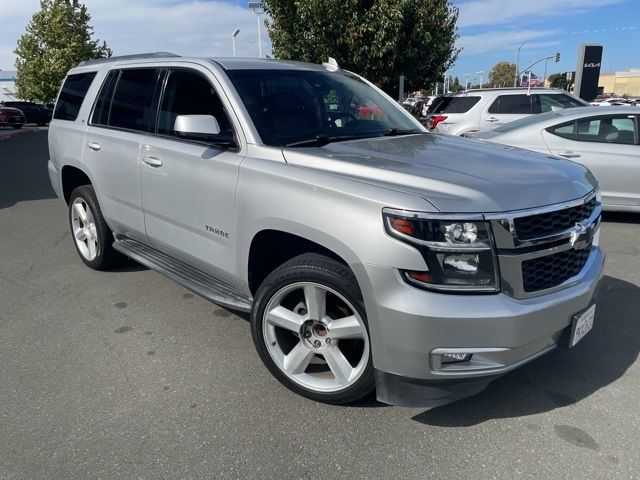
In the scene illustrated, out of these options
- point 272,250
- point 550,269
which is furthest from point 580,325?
point 272,250

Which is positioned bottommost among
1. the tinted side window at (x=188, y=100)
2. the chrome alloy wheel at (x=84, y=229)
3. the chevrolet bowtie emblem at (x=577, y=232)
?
the chrome alloy wheel at (x=84, y=229)

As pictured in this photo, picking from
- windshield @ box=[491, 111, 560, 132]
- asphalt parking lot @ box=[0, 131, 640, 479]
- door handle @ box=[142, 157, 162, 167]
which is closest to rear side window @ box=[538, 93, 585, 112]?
windshield @ box=[491, 111, 560, 132]

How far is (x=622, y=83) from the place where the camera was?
10925 cm

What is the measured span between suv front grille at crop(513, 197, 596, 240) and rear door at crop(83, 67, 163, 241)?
2.82 metres

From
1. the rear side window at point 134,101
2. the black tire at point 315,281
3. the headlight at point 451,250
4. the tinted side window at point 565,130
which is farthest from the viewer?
the tinted side window at point 565,130

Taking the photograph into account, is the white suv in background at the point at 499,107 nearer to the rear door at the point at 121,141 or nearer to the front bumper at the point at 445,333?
the rear door at the point at 121,141

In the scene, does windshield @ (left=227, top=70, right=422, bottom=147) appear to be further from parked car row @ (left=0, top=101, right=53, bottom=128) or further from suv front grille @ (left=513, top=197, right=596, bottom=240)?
parked car row @ (left=0, top=101, right=53, bottom=128)

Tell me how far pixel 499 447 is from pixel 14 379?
2.86 m

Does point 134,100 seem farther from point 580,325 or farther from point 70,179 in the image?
point 580,325

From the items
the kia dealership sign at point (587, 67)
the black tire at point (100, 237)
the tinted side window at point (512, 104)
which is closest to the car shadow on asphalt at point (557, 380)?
the black tire at point (100, 237)

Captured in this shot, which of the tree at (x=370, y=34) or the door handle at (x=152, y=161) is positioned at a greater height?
the tree at (x=370, y=34)

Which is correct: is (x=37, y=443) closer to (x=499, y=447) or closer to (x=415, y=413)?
(x=415, y=413)

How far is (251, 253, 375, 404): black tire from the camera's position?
8.45 ft

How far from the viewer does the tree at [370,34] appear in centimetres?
1528
